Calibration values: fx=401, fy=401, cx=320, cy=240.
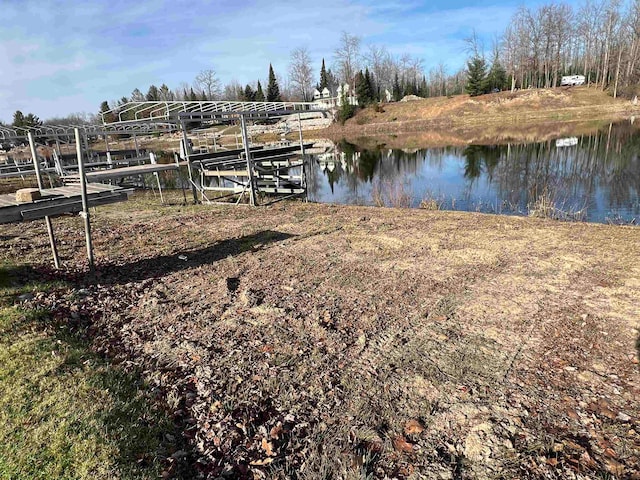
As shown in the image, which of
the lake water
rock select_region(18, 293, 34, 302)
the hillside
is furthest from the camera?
the hillside

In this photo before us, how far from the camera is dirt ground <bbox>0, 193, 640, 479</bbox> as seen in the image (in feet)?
8.42

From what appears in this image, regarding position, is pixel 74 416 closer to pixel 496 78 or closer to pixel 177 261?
pixel 177 261

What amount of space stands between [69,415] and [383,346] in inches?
99.2

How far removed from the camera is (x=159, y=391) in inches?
126

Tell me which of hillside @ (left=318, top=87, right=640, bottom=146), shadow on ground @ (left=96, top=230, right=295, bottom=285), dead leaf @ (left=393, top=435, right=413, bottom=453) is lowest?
dead leaf @ (left=393, top=435, right=413, bottom=453)

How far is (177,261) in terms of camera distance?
6.47m

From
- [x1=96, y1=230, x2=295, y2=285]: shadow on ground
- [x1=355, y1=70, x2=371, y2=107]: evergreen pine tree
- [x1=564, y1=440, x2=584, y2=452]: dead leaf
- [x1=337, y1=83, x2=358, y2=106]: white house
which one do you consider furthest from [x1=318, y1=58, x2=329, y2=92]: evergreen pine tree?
[x1=564, y1=440, x2=584, y2=452]: dead leaf

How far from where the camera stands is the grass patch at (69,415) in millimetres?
2404

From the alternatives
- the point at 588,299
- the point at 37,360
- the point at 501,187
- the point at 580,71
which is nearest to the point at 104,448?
the point at 37,360

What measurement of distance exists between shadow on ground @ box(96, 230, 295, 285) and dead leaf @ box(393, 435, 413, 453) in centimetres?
432

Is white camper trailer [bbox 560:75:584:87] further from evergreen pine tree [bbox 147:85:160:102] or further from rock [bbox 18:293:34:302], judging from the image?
rock [bbox 18:293:34:302]

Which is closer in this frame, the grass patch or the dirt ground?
the grass patch

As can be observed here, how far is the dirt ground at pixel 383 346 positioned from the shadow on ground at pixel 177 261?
0.15 feet

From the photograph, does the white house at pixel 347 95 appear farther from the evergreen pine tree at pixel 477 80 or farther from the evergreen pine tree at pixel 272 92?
the evergreen pine tree at pixel 477 80
